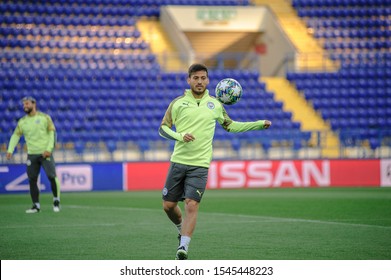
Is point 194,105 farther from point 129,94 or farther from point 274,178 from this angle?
point 129,94

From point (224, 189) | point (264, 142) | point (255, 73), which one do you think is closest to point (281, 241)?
point (224, 189)

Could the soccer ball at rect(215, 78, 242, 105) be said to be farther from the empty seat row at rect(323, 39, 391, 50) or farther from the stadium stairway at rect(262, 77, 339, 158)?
the empty seat row at rect(323, 39, 391, 50)

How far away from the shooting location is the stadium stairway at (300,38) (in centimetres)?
3216

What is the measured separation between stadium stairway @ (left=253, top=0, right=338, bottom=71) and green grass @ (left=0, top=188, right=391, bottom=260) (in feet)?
42.7

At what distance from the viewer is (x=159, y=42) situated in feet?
107

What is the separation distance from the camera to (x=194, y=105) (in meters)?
9.40

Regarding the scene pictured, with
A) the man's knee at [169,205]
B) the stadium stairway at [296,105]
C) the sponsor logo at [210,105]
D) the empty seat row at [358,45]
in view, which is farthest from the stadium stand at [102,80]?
the sponsor logo at [210,105]

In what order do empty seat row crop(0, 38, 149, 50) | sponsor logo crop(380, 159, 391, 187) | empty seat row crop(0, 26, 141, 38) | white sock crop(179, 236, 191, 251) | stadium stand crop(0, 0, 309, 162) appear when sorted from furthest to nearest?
empty seat row crop(0, 26, 141, 38) < empty seat row crop(0, 38, 149, 50) < stadium stand crop(0, 0, 309, 162) < sponsor logo crop(380, 159, 391, 187) < white sock crop(179, 236, 191, 251)

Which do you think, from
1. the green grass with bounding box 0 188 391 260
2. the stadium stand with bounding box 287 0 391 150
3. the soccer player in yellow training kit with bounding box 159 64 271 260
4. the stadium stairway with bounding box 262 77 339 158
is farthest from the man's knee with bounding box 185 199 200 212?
the stadium stairway with bounding box 262 77 339 158

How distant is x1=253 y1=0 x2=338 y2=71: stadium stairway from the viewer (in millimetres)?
32156

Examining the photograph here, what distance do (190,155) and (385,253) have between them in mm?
2536

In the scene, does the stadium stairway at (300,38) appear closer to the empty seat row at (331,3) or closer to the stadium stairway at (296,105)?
the empty seat row at (331,3)

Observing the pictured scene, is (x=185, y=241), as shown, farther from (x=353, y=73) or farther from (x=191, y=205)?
(x=353, y=73)

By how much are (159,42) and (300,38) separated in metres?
5.70
